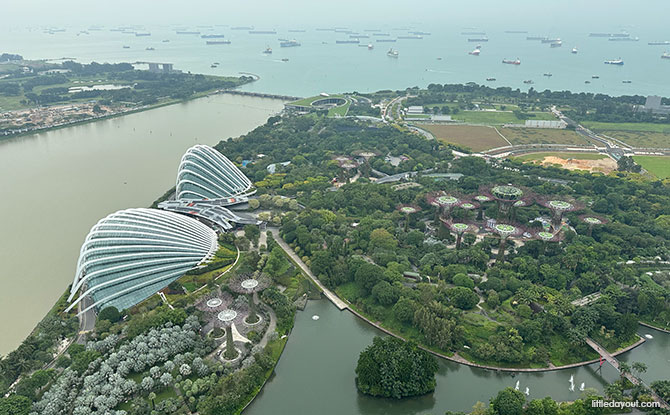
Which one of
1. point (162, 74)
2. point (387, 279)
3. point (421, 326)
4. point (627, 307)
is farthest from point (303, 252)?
point (162, 74)

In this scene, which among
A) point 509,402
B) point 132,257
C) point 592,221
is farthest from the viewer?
point 592,221

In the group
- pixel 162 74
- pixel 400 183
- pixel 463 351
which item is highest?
pixel 162 74

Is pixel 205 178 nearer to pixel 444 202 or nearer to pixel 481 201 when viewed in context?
pixel 444 202

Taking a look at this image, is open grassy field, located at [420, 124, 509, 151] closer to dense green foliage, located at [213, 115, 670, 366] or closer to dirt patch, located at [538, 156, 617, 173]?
dirt patch, located at [538, 156, 617, 173]

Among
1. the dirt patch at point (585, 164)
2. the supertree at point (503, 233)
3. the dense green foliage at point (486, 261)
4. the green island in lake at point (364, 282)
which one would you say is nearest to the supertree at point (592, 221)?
the green island in lake at point (364, 282)

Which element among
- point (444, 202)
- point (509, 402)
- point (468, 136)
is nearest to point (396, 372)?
point (509, 402)

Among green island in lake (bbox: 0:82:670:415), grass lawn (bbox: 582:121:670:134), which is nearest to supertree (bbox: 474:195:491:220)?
green island in lake (bbox: 0:82:670:415)

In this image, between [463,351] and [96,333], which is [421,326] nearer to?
[463,351]
